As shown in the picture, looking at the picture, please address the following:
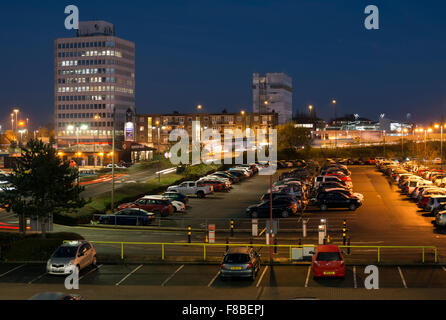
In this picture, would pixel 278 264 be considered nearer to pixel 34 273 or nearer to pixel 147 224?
pixel 34 273

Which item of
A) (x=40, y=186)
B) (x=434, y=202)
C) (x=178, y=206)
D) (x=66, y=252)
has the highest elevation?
(x=40, y=186)

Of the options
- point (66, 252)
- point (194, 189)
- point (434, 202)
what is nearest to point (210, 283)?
point (66, 252)

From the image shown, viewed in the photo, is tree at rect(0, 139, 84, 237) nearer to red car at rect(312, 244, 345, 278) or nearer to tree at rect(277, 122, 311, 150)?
red car at rect(312, 244, 345, 278)

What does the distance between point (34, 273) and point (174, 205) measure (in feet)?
65.8

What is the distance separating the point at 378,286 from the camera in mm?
20906

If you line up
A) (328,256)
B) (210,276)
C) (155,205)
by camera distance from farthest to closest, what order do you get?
1. (155,205)
2. (210,276)
3. (328,256)

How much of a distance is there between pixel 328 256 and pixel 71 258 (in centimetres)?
1113

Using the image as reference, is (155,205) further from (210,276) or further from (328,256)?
(328,256)

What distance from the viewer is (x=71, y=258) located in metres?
23.5

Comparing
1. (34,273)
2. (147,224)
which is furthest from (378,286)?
(147,224)

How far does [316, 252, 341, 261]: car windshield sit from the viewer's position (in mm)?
22125
